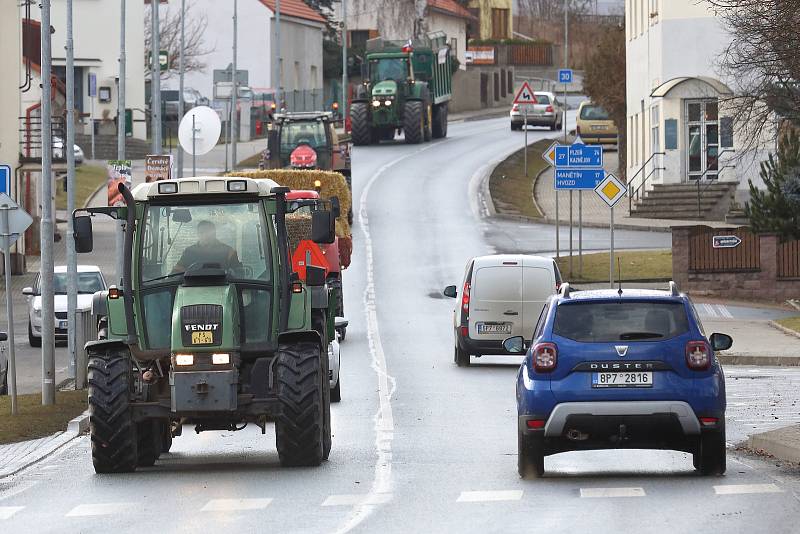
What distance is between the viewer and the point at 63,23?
79625 millimetres

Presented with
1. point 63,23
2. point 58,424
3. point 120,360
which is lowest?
point 58,424

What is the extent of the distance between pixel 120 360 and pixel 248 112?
69744 millimetres

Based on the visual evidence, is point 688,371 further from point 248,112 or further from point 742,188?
point 248,112

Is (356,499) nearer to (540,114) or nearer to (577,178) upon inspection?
(577,178)

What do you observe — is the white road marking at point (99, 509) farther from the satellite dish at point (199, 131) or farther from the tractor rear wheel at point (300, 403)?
the satellite dish at point (199, 131)

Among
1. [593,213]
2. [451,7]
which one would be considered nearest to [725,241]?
[593,213]

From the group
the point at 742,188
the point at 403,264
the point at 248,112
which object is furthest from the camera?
the point at 248,112

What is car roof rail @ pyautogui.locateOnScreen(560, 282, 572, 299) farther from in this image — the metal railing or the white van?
the metal railing

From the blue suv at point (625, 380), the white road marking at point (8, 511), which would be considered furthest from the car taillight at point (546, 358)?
the white road marking at point (8, 511)

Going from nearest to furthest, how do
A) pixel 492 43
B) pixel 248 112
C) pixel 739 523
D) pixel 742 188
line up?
pixel 739 523 → pixel 742 188 → pixel 248 112 → pixel 492 43

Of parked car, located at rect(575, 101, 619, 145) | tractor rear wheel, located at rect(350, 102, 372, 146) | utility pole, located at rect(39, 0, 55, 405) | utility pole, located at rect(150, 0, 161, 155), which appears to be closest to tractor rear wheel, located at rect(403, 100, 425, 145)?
tractor rear wheel, located at rect(350, 102, 372, 146)

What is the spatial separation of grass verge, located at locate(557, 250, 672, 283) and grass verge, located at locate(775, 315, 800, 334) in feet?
16.2

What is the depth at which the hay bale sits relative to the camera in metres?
34.9

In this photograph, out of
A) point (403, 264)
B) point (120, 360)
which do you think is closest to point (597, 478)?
point (120, 360)
